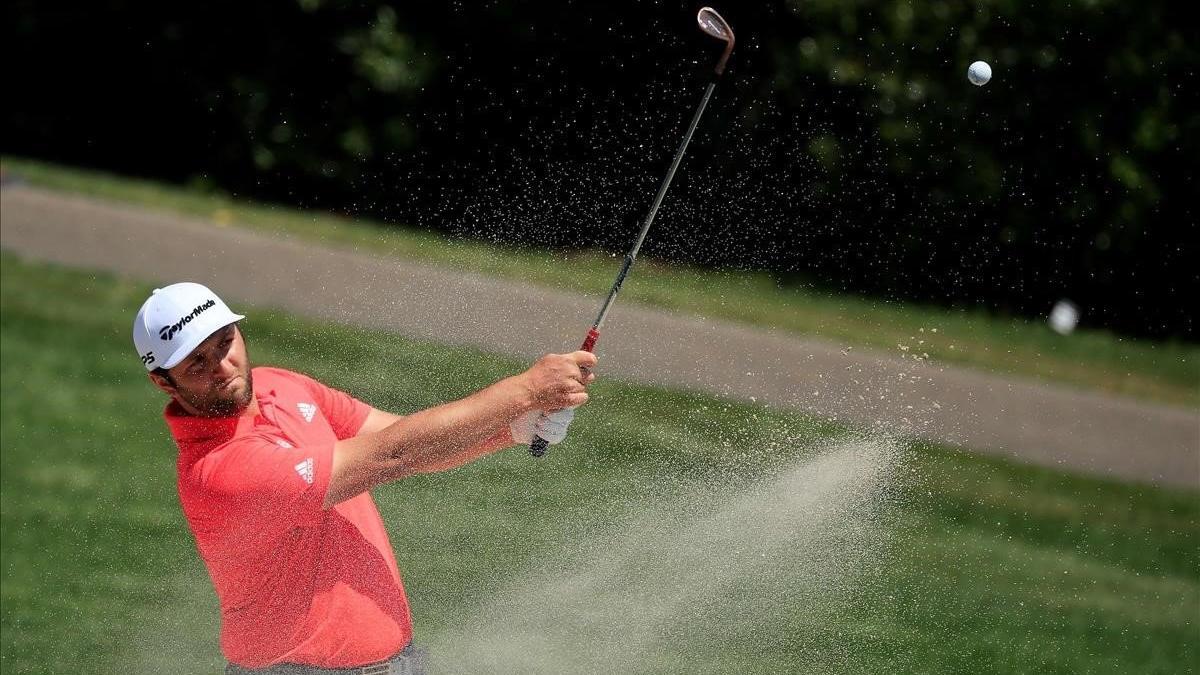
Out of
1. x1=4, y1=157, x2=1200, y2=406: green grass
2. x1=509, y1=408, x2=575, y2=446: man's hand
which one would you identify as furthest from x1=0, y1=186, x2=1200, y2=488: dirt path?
x1=509, y1=408, x2=575, y2=446: man's hand

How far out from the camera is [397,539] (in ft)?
25.5

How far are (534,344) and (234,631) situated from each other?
18.0 ft

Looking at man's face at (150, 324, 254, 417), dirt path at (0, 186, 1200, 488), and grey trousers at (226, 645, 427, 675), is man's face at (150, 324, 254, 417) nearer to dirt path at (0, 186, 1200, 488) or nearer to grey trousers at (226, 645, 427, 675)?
grey trousers at (226, 645, 427, 675)

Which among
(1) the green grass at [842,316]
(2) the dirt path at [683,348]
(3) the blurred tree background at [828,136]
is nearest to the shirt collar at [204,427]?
(2) the dirt path at [683,348]

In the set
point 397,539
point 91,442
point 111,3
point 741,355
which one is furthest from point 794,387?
point 111,3

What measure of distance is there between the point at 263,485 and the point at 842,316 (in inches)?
305

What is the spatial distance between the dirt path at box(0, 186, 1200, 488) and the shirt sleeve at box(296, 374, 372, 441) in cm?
447

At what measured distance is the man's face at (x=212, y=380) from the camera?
16.1 ft

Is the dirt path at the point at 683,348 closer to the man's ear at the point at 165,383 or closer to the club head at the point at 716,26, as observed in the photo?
the club head at the point at 716,26

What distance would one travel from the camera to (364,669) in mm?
5035

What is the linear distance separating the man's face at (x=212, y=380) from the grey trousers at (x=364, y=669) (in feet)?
2.64

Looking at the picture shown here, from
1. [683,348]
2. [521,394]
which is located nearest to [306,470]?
[521,394]

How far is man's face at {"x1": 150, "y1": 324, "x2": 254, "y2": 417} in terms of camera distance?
4.91 meters

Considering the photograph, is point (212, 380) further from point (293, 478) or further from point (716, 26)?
point (716, 26)
